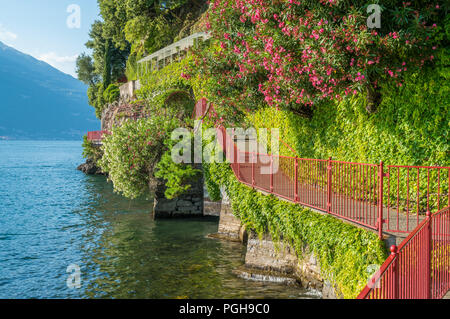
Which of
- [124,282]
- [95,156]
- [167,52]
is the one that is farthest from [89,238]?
[95,156]

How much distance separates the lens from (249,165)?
1440 centimetres

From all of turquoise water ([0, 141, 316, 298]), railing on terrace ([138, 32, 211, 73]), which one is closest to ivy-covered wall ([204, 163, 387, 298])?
turquoise water ([0, 141, 316, 298])

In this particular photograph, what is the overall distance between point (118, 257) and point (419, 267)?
1088 centimetres

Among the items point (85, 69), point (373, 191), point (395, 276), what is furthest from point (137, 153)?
point (85, 69)

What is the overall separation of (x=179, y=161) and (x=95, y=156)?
30.6 m

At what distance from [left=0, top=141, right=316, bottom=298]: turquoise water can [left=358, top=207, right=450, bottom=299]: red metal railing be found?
383cm

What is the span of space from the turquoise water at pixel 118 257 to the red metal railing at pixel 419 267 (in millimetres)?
3829

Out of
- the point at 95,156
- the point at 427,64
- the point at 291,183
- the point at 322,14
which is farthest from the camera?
the point at 95,156

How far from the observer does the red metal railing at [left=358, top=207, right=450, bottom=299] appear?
17.3 ft

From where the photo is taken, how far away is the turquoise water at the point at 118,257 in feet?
35.7

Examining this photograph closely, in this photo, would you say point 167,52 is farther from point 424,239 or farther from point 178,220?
point 424,239

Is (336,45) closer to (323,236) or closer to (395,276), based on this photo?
(323,236)
